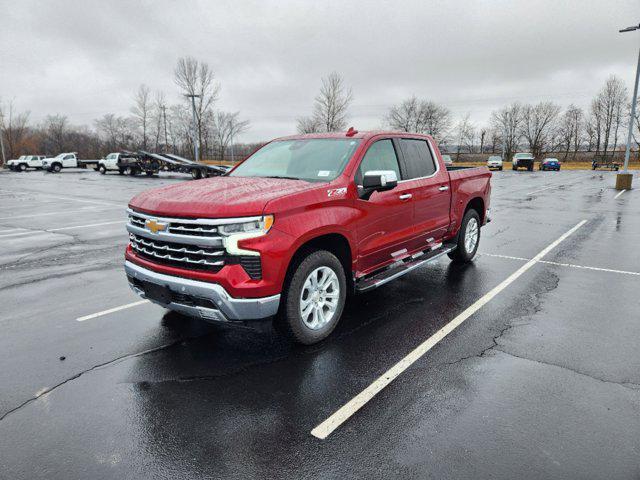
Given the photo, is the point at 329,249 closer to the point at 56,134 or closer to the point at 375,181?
the point at 375,181

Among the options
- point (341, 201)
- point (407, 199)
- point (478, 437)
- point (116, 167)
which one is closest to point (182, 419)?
point (478, 437)

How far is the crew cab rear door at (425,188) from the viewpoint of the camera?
5.33 m

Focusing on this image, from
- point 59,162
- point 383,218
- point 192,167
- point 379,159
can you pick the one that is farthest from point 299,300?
point 59,162

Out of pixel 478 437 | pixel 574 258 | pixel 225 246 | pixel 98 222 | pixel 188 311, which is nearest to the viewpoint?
pixel 478 437

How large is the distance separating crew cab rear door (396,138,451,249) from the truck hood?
175 centimetres

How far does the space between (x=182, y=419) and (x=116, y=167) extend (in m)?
38.4

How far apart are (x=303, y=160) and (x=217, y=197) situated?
1.42 meters

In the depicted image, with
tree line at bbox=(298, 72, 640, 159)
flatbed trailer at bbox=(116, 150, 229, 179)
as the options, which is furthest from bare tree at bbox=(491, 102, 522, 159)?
flatbed trailer at bbox=(116, 150, 229, 179)

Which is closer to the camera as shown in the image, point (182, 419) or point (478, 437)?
point (478, 437)

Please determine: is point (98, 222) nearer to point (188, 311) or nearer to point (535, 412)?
point (188, 311)

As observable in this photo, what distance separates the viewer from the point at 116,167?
36812mm

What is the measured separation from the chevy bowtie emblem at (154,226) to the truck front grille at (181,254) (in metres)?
0.12

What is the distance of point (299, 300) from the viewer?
3.74 meters

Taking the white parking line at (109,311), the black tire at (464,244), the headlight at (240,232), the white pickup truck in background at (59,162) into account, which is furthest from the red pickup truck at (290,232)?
the white pickup truck in background at (59,162)
